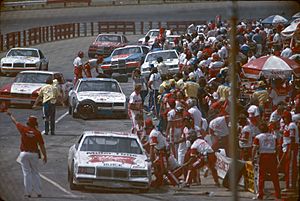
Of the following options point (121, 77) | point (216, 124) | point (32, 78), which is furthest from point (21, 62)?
point (216, 124)

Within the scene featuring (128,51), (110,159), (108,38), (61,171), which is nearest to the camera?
(110,159)

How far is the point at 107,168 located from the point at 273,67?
19.3 ft

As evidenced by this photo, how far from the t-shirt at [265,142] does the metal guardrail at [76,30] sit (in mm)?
33671

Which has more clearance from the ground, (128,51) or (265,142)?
(265,142)

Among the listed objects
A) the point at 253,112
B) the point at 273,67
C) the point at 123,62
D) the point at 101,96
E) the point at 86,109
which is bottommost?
the point at 123,62

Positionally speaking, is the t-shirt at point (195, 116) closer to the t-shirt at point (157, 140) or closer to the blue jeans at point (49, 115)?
the t-shirt at point (157, 140)

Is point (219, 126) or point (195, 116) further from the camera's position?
point (195, 116)

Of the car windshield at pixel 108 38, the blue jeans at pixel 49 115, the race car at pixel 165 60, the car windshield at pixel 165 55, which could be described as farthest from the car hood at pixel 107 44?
the blue jeans at pixel 49 115

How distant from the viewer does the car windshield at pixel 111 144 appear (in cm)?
1806

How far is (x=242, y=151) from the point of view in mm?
18094

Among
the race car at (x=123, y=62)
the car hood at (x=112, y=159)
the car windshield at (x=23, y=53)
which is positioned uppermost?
the car hood at (x=112, y=159)

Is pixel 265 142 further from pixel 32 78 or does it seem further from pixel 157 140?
pixel 32 78

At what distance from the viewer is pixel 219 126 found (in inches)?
742

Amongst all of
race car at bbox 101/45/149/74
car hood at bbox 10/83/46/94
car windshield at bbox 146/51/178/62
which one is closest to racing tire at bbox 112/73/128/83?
race car at bbox 101/45/149/74
